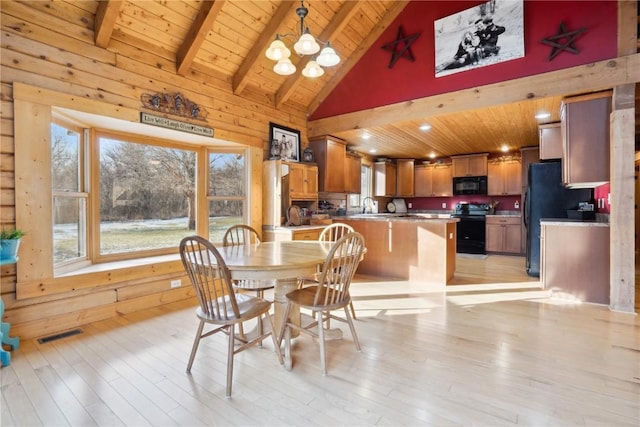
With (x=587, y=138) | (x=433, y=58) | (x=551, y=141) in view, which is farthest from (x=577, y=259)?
(x=433, y=58)

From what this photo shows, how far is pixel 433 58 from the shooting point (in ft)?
13.5

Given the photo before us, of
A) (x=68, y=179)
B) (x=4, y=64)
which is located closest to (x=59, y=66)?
(x=4, y=64)

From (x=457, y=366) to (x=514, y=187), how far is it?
19.1 feet

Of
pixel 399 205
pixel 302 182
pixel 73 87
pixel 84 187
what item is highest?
pixel 73 87

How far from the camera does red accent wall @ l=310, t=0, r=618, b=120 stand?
3.21 m

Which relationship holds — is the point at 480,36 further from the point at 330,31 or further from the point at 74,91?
the point at 74,91

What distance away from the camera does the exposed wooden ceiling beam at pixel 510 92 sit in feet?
10.2

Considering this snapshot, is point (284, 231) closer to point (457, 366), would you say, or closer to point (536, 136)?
point (457, 366)

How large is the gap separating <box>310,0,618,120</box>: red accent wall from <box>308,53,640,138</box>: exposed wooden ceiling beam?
3.2 inches

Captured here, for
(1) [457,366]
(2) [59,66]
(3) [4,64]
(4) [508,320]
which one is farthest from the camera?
(4) [508,320]

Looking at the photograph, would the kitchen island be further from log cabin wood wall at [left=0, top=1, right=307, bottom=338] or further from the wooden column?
log cabin wood wall at [left=0, top=1, right=307, bottom=338]

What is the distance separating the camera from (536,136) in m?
5.34

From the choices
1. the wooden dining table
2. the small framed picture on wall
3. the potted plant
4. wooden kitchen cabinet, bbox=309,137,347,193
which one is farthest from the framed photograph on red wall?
the potted plant

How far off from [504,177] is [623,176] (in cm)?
385
